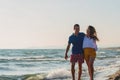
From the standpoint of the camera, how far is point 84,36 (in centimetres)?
1079

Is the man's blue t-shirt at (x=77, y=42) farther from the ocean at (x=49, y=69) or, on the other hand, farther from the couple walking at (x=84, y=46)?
the ocean at (x=49, y=69)

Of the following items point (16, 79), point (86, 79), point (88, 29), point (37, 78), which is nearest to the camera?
point (88, 29)

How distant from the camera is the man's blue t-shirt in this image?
10844 millimetres

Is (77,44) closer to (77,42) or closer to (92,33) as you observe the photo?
(77,42)

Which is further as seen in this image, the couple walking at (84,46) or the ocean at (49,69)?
the ocean at (49,69)

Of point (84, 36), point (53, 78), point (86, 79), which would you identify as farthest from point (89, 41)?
point (53, 78)

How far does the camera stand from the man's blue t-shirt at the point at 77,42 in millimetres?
10844

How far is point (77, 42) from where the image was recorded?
10.9 meters

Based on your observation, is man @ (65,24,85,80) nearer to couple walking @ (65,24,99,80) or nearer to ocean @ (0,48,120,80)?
couple walking @ (65,24,99,80)

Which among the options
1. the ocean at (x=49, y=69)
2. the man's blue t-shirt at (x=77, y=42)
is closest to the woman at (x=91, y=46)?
the man's blue t-shirt at (x=77, y=42)

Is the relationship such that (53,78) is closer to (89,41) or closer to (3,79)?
(3,79)

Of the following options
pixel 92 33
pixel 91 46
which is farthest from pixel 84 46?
pixel 92 33

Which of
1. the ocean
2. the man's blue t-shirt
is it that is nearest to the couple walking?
the man's blue t-shirt

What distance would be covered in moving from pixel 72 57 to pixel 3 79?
24.5ft
